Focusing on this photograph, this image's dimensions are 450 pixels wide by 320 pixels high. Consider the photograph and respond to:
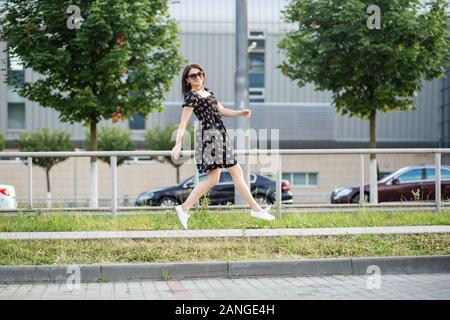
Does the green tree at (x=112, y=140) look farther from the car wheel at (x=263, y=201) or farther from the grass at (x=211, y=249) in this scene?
the grass at (x=211, y=249)

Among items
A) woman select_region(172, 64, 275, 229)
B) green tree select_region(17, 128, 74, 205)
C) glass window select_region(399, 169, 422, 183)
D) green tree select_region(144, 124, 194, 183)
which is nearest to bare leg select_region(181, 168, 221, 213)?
woman select_region(172, 64, 275, 229)

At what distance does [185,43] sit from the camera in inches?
1752

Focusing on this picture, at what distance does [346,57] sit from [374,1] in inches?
72.9

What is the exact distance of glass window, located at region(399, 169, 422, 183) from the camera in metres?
16.1

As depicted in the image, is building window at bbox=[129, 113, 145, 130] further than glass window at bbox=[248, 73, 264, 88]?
No

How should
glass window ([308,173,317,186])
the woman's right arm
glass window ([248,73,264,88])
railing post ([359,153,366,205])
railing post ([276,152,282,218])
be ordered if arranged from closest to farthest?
the woman's right arm < railing post ([276,152,282,218]) < railing post ([359,153,366,205]) < glass window ([308,173,317,186]) < glass window ([248,73,264,88])

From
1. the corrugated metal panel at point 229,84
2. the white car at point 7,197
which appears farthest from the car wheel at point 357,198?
the corrugated metal panel at point 229,84

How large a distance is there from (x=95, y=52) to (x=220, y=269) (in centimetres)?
1359

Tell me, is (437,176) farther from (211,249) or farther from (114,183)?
(211,249)

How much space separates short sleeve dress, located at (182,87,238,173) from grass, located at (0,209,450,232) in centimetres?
140

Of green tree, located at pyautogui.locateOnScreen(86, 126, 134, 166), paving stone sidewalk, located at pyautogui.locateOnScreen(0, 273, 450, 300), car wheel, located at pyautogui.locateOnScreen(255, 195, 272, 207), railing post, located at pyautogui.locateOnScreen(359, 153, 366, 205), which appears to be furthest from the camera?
green tree, located at pyautogui.locateOnScreen(86, 126, 134, 166)

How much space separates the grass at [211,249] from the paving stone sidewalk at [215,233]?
0.31ft

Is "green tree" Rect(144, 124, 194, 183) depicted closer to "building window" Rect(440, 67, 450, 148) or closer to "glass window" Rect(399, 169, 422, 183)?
"building window" Rect(440, 67, 450, 148)
